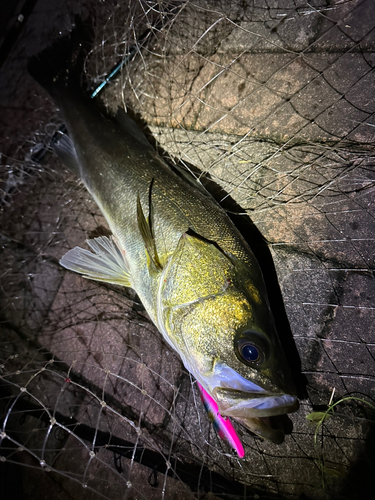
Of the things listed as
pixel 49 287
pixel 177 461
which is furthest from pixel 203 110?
pixel 177 461

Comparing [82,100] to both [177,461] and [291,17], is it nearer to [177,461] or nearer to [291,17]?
[291,17]

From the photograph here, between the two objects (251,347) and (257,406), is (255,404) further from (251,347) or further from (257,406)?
(251,347)

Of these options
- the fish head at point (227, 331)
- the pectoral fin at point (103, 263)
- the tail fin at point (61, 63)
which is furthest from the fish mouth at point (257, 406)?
the tail fin at point (61, 63)

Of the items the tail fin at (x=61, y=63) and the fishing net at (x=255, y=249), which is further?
the tail fin at (x=61, y=63)

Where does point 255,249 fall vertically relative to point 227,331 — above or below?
above

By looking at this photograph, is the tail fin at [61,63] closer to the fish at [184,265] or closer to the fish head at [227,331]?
the fish at [184,265]

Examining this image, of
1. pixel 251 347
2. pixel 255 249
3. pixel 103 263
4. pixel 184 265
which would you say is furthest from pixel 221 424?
pixel 103 263
